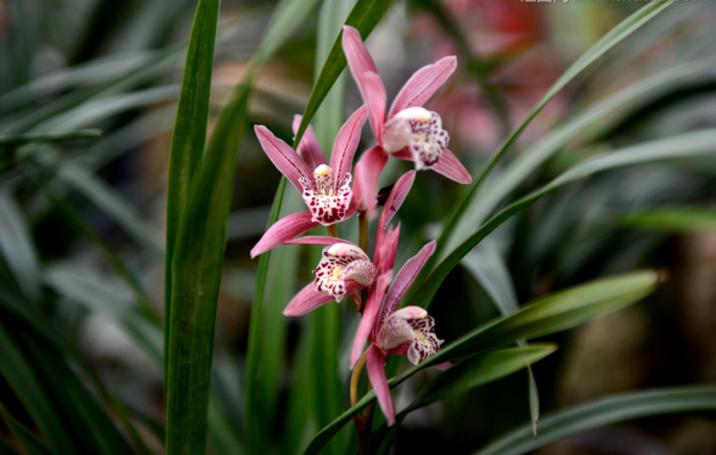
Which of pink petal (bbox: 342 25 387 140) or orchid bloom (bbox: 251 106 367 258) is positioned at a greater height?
pink petal (bbox: 342 25 387 140)

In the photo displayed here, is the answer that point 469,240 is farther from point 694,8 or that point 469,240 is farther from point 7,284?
point 694,8

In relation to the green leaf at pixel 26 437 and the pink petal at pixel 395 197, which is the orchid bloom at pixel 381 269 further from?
the green leaf at pixel 26 437

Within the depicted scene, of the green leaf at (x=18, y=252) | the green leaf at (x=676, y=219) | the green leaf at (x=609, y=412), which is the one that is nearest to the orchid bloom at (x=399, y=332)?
the green leaf at (x=609, y=412)

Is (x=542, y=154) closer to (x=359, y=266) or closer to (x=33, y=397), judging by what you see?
(x=359, y=266)

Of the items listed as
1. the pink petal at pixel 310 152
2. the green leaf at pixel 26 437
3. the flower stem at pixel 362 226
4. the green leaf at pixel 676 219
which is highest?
the green leaf at pixel 676 219

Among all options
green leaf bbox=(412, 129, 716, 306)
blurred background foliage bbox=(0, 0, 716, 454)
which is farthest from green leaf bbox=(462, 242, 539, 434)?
green leaf bbox=(412, 129, 716, 306)

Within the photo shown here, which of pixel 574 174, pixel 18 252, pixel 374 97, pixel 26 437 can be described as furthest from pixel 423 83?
pixel 18 252

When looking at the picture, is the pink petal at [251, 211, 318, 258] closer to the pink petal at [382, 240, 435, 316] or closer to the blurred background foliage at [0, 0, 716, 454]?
the pink petal at [382, 240, 435, 316]
